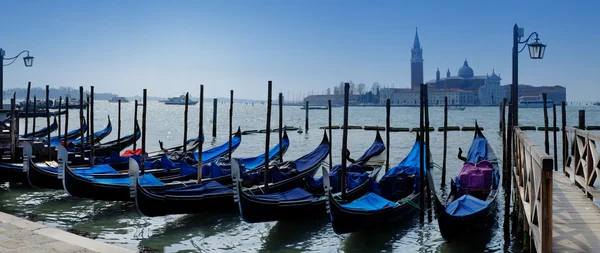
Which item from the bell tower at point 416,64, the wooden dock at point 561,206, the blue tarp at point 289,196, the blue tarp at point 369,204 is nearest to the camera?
the wooden dock at point 561,206

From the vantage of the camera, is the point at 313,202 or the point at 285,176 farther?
the point at 285,176

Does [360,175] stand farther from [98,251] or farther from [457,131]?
[457,131]

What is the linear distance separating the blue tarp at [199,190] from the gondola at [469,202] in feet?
8.92

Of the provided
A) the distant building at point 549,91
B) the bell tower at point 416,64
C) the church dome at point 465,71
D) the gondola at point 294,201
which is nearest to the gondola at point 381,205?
the gondola at point 294,201

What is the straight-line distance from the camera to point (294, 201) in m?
6.91

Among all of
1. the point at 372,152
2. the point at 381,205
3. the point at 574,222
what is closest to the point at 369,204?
the point at 381,205

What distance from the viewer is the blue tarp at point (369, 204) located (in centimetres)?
637

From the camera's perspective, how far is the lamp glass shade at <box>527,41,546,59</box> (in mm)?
8141

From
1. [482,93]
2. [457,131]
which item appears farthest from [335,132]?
[482,93]

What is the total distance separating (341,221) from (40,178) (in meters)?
4.80

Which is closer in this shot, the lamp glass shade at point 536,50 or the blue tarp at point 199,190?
the blue tarp at point 199,190

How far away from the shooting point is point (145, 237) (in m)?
6.59

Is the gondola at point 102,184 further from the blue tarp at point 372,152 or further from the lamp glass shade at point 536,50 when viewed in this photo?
the lamp glass shade at point 536,50

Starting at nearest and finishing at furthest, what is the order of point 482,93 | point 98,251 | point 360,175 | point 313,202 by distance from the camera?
point 98,251, point 313,202, point 360,175, point 482,93
